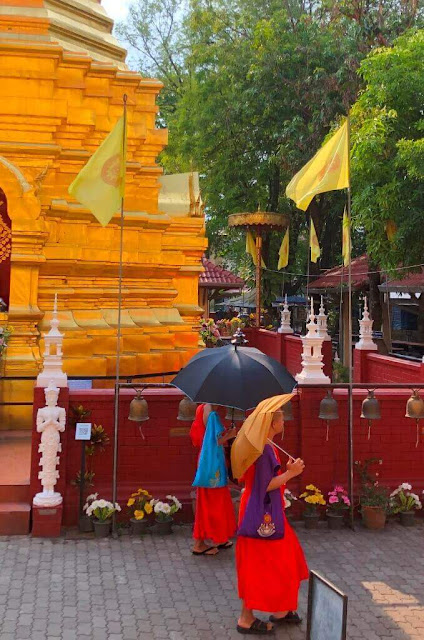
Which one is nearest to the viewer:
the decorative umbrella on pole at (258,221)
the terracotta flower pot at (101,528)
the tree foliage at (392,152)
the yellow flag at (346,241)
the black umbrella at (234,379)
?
the black umbrella at (234,379)

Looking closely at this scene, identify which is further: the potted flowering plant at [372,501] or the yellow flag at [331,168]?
the yellow flag at [331,168]

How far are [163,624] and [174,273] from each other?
9698mm

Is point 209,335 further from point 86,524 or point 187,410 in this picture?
point 86,524

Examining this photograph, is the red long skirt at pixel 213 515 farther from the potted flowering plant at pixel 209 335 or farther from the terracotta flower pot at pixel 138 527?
the potted flowering plant at pixel 209 335

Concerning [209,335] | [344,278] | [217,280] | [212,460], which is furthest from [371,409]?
[217,280]

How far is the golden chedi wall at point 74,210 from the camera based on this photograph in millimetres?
11312

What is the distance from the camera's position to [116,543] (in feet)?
23.7

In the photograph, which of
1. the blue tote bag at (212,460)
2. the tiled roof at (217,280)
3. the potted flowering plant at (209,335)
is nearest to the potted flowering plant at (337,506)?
the blue tote bag at (212,460)

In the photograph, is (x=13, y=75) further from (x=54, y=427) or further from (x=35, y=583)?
(x=35, y=583)

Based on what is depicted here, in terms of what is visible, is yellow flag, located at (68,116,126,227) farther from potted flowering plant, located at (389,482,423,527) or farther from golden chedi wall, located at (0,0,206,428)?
potted flowering plant, located at (389,482,423,527)

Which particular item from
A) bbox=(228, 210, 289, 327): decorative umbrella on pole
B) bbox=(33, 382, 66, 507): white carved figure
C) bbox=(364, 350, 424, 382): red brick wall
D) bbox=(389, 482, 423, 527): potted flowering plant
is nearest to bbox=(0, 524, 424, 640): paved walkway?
bbox=(389, 482, 423, 527): potted flowering plant

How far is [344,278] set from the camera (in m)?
25.2

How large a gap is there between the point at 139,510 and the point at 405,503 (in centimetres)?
306

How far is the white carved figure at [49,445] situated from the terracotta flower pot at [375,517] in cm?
339
